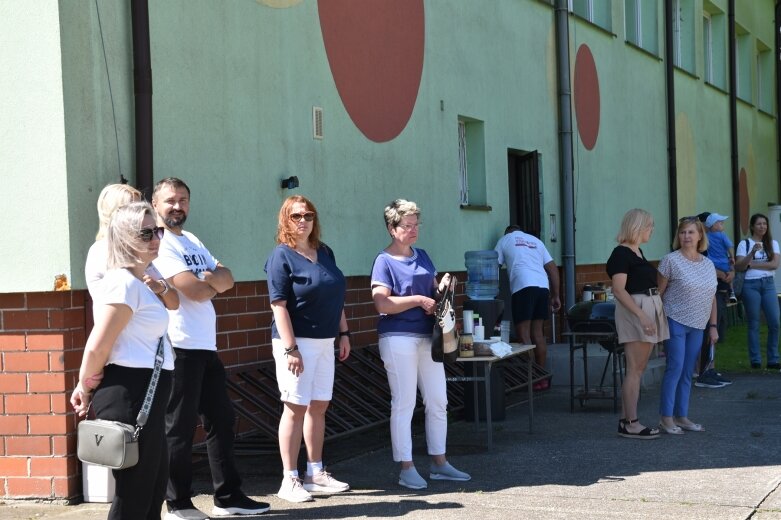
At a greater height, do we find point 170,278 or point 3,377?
point 170,278

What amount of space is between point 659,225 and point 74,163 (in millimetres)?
13899

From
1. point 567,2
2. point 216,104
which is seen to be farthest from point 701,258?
point 567,2

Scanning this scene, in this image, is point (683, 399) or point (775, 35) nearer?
point (683, 399)

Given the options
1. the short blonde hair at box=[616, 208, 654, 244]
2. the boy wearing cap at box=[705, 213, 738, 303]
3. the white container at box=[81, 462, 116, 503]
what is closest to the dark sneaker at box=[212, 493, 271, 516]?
the white container at box=[81, 462, 116, 503]

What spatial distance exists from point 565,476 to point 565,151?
7945mm

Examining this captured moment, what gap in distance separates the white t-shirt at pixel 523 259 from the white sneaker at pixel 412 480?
201 inches

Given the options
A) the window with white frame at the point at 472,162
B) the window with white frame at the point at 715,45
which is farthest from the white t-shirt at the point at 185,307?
the window with white frame at the point at 715,45

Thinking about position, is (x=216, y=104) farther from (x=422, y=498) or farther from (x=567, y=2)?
(x=567, y=2)

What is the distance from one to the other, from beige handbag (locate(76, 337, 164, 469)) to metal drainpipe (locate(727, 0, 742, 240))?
20.7 meters

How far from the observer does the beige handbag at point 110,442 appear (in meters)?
4.62

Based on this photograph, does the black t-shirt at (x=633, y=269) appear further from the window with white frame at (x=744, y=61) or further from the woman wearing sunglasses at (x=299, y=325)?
the window with white frame at (x=744, y=61)

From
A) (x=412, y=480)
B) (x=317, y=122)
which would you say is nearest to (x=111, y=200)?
(x=412, y=480)

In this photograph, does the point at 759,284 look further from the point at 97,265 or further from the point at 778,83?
the point at 778,83

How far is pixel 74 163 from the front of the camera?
690cm
